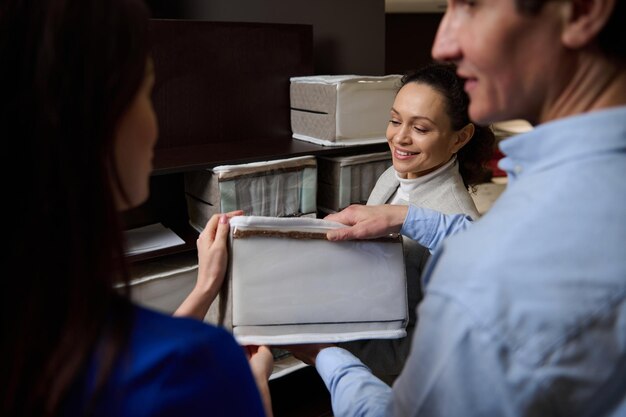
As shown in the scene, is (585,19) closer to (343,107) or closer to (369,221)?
(369,221)

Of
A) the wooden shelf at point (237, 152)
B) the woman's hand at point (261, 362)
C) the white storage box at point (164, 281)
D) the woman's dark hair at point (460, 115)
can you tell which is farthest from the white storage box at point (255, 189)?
the woman's hand at point (261, 362)

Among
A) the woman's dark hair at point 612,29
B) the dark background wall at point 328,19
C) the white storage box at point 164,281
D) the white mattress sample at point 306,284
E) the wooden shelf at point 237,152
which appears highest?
the dark background wall at point 328,19

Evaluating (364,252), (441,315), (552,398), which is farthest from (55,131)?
(364,252)

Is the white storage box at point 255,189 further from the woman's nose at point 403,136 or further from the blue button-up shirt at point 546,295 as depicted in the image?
the blue button-up shirt at point 546,295

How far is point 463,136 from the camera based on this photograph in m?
1.40

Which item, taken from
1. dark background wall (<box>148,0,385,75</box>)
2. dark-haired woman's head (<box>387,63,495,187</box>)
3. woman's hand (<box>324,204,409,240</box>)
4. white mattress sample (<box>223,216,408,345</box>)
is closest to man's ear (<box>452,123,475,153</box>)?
dark-haired woman's head (<box>387,63,495,187</box>)

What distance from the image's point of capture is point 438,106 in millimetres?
1346

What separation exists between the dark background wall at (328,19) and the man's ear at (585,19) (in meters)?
1.49

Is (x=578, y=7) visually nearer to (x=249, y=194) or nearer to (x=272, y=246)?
(x=272, y=246)

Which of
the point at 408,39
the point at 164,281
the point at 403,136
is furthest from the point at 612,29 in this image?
the point at 408,39

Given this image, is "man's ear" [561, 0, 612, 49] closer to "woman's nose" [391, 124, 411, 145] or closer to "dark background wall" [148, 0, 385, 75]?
"woman's nose" [391, 124, 411, 145]

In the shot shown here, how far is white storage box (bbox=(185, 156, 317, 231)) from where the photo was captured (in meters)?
1.47

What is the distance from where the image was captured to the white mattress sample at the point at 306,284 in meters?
1.03

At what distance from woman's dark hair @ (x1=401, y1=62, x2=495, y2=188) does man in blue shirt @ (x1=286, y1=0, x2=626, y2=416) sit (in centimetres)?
82
